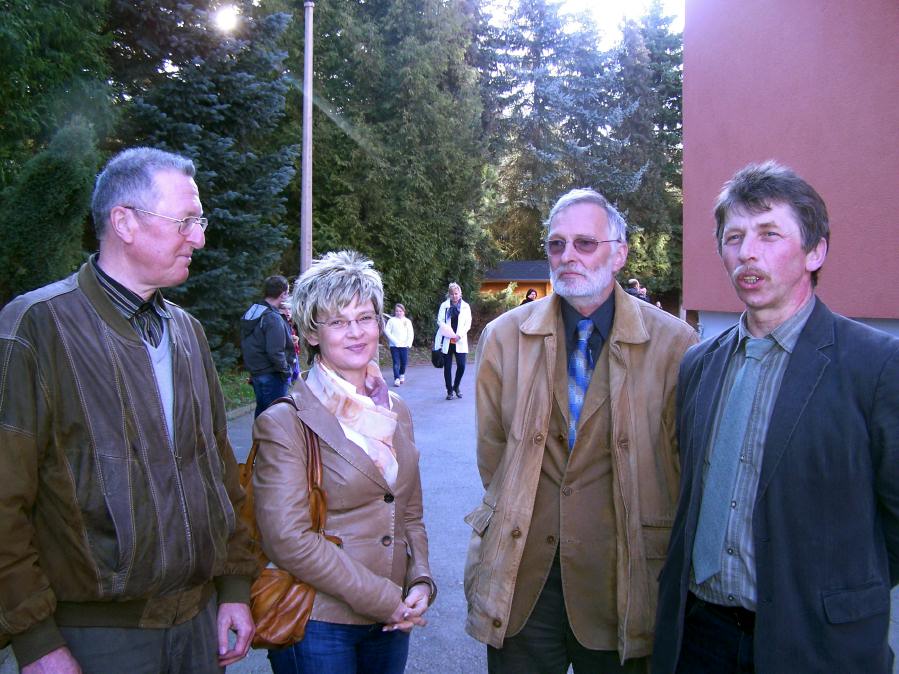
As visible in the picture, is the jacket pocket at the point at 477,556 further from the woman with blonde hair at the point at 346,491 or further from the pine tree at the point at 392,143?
the pine tree at the point at 392,143

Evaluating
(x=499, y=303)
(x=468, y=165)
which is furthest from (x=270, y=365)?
(x=499, y=303)

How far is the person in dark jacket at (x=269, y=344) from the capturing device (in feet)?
24.8

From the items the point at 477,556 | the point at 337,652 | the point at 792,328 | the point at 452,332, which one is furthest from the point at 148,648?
the point at 452,332

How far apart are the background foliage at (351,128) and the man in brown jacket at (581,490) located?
722 centimetres

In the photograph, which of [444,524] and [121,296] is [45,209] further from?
[121,296]

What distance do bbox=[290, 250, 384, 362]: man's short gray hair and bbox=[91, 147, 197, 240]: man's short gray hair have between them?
2.03 feet

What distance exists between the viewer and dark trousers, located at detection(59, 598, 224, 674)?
1.78 meters

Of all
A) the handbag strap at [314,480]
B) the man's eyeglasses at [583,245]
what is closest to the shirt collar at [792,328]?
the man's eyeglasses at [583,245]

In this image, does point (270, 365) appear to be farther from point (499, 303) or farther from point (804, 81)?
point (499, 303)

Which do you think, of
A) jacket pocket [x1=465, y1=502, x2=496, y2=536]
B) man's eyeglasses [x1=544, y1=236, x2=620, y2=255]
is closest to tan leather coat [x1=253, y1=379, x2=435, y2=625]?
jacket pocket [x1=465, y1=502, x2=496, y2=536]

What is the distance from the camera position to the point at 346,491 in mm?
2242

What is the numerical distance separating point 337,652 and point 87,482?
3.19 feet

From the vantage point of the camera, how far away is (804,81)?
6172mm

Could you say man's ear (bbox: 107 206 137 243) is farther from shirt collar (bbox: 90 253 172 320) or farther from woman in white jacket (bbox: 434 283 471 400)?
woman in white jacket (bbox: 434 283 471 400)
